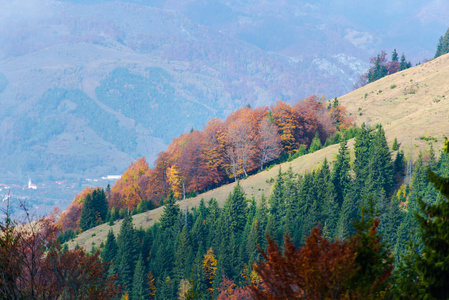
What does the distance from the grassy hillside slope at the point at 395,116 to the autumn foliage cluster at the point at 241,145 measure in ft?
21.9

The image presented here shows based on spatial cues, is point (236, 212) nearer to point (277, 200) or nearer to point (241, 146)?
point (277, 200)

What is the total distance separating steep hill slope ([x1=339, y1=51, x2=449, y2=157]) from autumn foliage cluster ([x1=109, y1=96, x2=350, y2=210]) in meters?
9.49

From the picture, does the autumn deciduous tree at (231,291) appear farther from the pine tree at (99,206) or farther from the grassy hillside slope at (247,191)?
the pine tree at (99,206)

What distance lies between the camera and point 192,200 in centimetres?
9300

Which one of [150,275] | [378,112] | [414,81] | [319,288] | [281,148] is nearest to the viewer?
[319,288]

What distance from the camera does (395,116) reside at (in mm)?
103812

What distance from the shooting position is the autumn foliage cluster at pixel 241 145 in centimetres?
10300

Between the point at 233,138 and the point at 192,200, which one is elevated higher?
the point at 233,138

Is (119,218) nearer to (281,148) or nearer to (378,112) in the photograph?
(281,148)

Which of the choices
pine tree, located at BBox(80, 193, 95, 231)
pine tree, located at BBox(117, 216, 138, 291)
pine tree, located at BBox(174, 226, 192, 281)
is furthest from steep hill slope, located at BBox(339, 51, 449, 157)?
pine tree, located at BBox(80, 193, 95, 231)

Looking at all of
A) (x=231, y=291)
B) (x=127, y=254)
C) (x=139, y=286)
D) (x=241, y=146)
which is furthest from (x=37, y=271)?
(x=241, y=146)

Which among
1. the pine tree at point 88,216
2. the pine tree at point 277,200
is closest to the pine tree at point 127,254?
the pine tree at point 277,200

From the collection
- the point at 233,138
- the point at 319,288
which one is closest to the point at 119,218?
the point at 233,138

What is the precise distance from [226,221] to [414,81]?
7441cm
